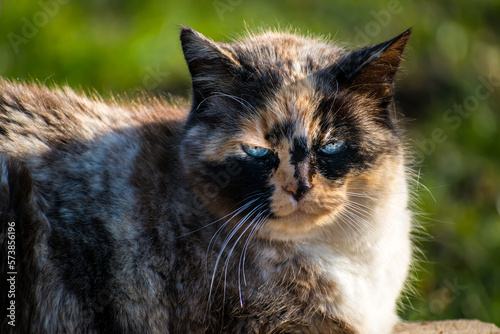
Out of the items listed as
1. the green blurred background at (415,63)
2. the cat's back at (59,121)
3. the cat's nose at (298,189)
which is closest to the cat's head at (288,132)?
the cat's nose at (298,189)

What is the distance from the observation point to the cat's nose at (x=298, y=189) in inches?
83.5

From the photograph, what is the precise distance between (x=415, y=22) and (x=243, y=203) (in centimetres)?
405

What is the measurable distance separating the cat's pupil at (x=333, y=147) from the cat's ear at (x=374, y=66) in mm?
258

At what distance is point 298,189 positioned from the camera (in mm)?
2129

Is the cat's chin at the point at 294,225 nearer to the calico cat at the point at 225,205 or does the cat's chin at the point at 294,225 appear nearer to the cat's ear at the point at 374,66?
the calico cat at the point at 225,205

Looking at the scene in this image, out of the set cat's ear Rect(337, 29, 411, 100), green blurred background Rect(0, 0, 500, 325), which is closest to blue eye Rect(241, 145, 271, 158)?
cat's ear Rect(337, 29, 411, 100)

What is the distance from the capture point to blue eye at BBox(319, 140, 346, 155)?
7.24 ft

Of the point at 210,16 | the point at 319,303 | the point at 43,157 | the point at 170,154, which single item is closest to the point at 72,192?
the point at 43,157

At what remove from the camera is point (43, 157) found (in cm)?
242

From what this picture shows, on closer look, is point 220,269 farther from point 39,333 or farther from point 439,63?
point 439,63

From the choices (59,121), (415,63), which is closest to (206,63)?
(59,121)

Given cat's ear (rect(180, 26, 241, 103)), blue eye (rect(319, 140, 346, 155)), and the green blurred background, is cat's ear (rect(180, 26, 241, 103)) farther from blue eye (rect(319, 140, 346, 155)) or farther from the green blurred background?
the green blurred background

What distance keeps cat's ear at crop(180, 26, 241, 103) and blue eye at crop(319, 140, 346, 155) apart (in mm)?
464

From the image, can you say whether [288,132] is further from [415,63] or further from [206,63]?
[415,63]
